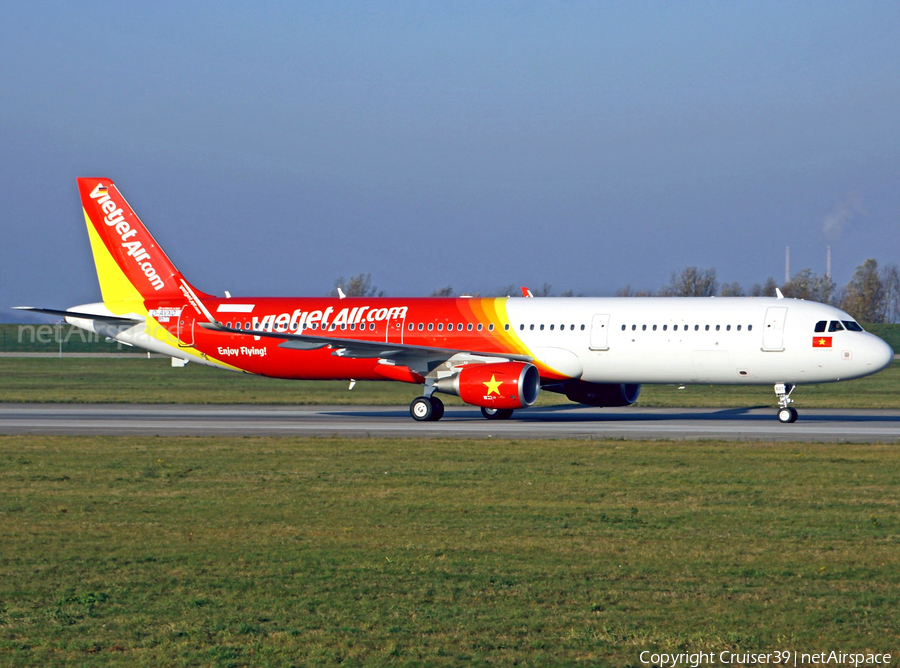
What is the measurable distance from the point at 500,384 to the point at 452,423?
2.55 m

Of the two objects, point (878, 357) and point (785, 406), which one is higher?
point (878, 357)

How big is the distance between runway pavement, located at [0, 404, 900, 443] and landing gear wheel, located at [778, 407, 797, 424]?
24 centimetres

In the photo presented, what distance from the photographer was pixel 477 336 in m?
33.8

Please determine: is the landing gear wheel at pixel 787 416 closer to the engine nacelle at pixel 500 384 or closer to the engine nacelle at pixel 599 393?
the engine nacelle at pixel 599 393

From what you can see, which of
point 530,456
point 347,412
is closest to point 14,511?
point 530,456

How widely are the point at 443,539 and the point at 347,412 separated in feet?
80.3

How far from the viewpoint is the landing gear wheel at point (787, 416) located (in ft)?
103
